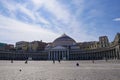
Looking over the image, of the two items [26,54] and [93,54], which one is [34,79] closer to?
[93,54]

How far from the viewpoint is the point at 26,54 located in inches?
7643

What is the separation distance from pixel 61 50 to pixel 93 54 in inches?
1455

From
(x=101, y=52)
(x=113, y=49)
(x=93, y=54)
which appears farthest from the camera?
(x=93, y=54)

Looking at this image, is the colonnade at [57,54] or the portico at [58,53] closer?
the colonnade at [57,54]

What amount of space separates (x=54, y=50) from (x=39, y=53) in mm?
13586

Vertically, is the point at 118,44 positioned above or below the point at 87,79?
above

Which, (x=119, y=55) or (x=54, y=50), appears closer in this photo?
(x=119, y=55)

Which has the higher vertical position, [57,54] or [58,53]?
[58,53]

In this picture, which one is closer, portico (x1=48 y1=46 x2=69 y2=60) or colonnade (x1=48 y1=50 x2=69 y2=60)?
colonnade (x1=48 y1=50 x2=69 y2=60)

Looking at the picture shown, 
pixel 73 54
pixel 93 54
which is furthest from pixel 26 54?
pixel 93 54

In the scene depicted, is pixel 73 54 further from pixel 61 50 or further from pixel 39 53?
pixel 39 53

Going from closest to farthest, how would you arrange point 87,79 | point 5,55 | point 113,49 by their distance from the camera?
1. point 87,79
2. point 113,49
3. point 5,55

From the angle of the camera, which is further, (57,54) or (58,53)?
(58,53)

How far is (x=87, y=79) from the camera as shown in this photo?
19625 millimetres
